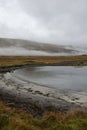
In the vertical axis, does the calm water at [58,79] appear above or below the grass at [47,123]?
below

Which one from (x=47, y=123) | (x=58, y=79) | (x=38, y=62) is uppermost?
(x=47, y=123)

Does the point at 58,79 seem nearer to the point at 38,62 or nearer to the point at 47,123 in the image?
the point at 47,123

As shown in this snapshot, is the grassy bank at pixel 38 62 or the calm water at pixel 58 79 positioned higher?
the grassy bank at pixel 38 62

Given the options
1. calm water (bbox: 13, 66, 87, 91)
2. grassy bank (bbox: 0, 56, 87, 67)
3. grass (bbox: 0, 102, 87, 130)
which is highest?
grass (bbox: 0, 102, 87, 130)

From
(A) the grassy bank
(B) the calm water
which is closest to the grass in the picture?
(B) the calm water

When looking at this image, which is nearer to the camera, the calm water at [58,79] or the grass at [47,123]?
the grass at [47,123]

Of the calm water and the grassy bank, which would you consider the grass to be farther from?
the grassy bank

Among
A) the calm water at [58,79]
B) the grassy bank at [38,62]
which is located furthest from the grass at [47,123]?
the grassy bank at [38,62]

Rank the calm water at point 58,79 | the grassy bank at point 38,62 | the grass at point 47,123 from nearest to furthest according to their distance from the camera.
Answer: the grass at point 47,123 < the calm water at point 58,79 < the grassy bank at point 38,62

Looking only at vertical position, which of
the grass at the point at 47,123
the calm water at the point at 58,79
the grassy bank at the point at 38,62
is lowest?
the calm water at the point at 58,79

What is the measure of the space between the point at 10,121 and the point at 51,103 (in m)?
14.6

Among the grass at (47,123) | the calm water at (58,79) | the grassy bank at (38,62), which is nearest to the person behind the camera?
the grass at (47,123)

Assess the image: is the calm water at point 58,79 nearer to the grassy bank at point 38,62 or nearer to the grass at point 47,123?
the grassy bank at point 38,62

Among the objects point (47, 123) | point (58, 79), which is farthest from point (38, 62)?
point (47, 123)
